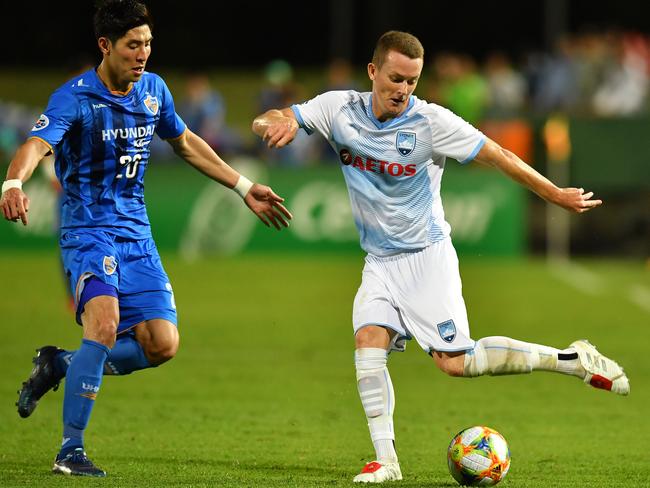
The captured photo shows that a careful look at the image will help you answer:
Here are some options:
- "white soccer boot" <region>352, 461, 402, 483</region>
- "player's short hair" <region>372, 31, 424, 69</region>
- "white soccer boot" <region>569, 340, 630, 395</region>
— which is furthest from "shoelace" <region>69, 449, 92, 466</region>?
"white soccer boot" <region>569, 340, 630, 395</region>

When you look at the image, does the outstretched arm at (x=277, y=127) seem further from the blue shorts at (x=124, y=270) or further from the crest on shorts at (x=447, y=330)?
the crest on shorts at (x=447, y=330)

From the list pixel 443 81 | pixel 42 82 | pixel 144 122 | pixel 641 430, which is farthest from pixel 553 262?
pixel 42 82

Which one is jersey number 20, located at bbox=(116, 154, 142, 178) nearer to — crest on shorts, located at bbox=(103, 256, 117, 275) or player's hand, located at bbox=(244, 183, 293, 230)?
crest on shorts, located at bbox=(103, 256, 117, 275)

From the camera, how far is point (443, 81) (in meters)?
25.2

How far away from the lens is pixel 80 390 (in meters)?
7.03

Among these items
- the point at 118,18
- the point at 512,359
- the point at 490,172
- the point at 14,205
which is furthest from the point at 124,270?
→ the point at 490,172

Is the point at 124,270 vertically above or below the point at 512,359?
above

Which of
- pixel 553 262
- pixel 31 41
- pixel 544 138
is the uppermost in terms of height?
pixel 31 41

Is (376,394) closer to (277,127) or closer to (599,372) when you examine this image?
(599,372)

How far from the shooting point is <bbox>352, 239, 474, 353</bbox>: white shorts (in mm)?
7281

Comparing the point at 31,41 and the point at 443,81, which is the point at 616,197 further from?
the point at 31,41

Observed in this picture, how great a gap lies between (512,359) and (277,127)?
5.93 ft

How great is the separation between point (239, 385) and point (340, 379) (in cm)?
89

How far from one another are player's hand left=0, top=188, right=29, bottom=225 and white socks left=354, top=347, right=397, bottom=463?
193 centimetres
